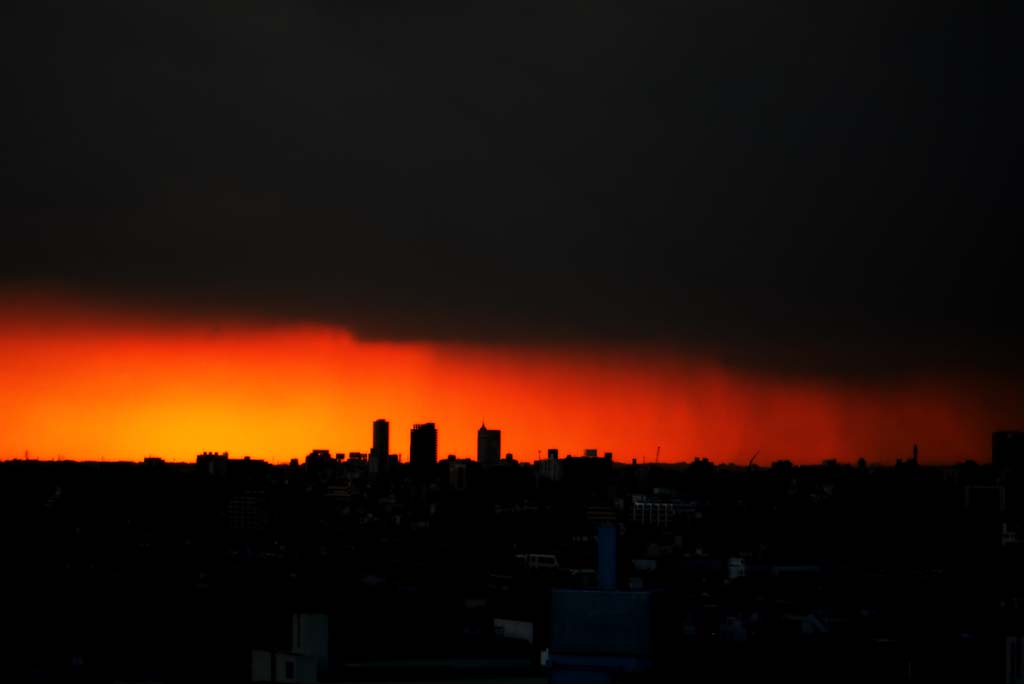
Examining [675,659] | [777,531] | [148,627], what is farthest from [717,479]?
[675,659]

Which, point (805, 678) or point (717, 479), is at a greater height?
point (717, 479)

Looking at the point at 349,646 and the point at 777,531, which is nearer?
the point at 349,646

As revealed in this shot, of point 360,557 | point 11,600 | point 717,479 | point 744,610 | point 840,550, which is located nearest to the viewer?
point 11,600

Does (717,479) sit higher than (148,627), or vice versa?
(717,479)

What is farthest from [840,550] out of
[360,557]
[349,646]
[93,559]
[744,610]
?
[349,646]

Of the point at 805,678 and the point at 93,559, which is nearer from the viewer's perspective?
the point at 805,678

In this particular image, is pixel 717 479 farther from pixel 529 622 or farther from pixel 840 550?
pixel 529 622

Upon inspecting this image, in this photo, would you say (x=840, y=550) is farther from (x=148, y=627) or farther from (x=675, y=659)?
(x=675, y=659)

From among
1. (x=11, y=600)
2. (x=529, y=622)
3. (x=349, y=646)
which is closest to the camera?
(x=349, y=646)

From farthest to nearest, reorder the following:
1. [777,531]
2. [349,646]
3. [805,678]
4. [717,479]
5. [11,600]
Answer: [717,479] < [777,531] < [11,600] < [349,646] < [805,678]
